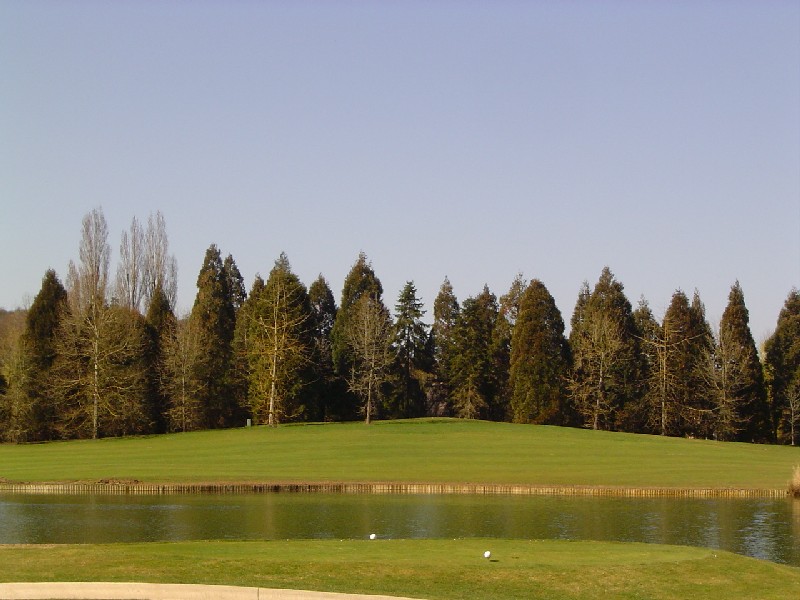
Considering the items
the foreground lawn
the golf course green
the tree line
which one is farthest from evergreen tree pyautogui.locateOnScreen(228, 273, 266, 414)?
the foreground lawn

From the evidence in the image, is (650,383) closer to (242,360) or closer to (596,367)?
(596,367)

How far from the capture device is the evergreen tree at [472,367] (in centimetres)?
7531

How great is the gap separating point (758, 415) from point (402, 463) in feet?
121

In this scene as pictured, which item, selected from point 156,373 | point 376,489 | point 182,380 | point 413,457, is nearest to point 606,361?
point 413,457

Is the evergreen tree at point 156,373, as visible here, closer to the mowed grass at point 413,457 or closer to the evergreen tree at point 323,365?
the mowed grass at point 413,457

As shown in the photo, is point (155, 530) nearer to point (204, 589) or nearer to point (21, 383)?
point (204, 589)

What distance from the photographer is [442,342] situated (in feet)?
262

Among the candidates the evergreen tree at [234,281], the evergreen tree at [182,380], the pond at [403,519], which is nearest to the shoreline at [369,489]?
the pond at [403,519]

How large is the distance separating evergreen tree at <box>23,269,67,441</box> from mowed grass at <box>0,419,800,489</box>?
4.23 m

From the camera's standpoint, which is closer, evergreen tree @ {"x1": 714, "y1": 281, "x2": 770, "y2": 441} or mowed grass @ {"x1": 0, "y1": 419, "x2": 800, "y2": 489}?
mowed grass @ {"x1": 0, "y1": 419, "x2": 800, "y2": 489}

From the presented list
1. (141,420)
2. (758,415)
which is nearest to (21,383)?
(141,420)

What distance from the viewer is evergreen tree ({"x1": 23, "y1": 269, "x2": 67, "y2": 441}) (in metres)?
62.0

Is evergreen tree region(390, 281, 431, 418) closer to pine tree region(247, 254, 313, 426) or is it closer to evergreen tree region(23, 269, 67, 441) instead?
pine tree region(247, 254, 313, 426)

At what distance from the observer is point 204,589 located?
1390 cm
